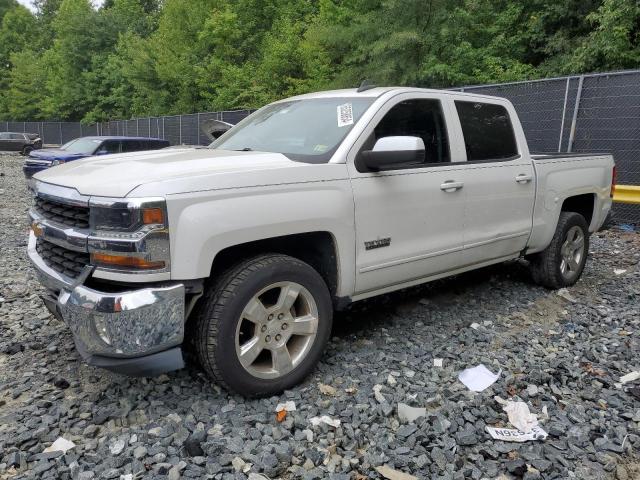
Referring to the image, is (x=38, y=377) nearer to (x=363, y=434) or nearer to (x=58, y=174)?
(x=58, y=174)

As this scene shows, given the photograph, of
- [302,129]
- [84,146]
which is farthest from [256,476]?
[84,146]

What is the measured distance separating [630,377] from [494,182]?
1753 mm

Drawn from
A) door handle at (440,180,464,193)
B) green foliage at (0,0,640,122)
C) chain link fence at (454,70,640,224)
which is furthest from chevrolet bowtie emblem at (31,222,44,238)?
green foliage at (0,0,640,122)

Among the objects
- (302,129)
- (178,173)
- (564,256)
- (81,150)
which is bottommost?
(564,256)

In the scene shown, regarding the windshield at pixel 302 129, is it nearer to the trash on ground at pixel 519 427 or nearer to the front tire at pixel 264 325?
the front tire at pixel 264 325

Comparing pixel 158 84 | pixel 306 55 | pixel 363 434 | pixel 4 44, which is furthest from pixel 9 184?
pixel 4 44

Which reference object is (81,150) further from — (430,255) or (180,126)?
(430,255)

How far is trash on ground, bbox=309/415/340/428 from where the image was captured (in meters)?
2.85

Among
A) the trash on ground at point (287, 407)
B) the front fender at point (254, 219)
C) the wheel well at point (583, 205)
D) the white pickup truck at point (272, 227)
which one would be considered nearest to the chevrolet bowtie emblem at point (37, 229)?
the white pickup truck at point (272, 227)

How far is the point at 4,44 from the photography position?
55.0 m

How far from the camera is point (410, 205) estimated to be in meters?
3.65

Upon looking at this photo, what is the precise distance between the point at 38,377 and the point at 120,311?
1.27 metres

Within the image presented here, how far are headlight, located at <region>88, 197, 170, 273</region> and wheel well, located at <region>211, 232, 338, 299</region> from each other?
0.52 metres

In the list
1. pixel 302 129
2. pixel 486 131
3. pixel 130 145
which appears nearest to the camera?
pixel 302 129
